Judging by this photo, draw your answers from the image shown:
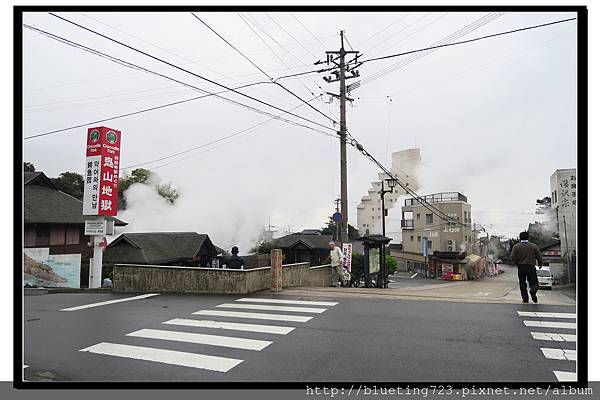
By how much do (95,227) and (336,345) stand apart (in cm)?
956

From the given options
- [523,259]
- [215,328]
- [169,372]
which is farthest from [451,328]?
[169,372]

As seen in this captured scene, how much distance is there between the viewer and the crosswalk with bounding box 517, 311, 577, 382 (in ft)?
16.8

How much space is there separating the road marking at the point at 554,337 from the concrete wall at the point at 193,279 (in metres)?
6.76

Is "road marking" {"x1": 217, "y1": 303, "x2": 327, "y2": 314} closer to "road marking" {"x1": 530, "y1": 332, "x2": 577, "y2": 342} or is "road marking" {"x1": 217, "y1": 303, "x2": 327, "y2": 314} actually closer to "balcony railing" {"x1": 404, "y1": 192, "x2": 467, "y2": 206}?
"road marking" {"x1": 530, "y1": 332, "x2": 577, "y2": 342}

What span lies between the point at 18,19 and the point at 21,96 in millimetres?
1015

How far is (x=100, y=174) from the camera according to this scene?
12.7 meters

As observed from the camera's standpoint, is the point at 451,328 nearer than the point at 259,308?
Yes

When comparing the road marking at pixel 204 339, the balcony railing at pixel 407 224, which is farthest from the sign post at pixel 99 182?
the balcony railing at pixel 407 224

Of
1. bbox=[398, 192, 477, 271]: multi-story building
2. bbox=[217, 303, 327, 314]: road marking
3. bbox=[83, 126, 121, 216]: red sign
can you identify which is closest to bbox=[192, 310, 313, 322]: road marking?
bbox=[217, 303, 327, 314]: road marking

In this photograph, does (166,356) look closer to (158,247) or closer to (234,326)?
(234,326)

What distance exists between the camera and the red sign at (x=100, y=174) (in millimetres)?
12641

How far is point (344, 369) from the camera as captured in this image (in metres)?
4.97

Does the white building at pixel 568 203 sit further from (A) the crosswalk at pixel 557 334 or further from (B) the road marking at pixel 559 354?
(B) the road marking at pixel 559 354

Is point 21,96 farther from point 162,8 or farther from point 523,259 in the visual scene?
point 523,259
